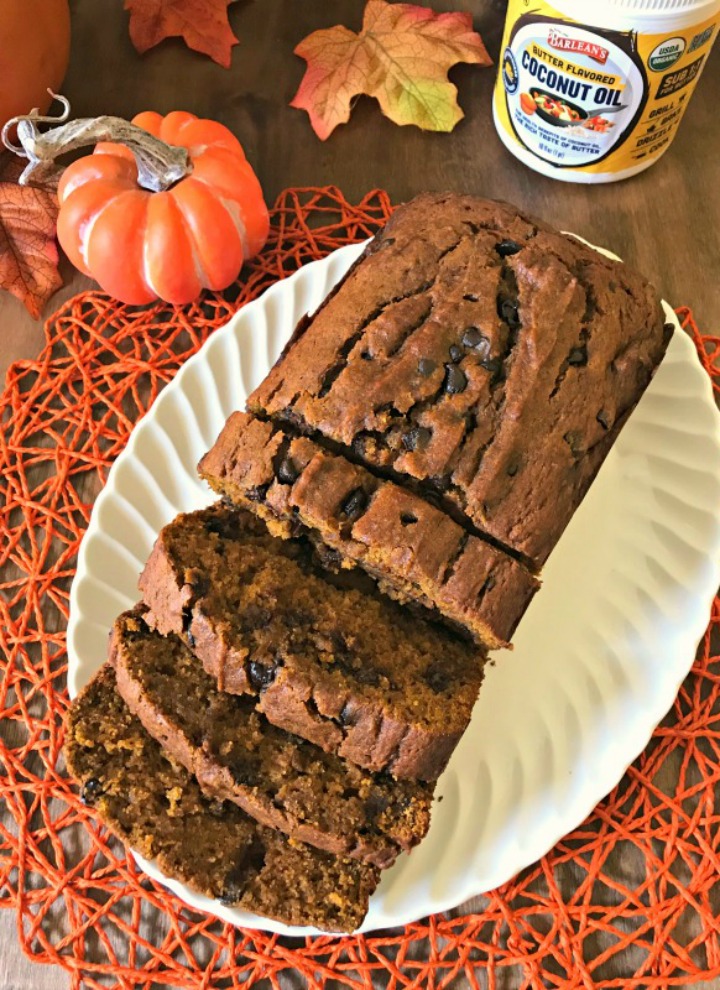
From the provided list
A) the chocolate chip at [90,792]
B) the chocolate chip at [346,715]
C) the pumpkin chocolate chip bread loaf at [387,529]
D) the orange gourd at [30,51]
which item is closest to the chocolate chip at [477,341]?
the pumpkin chocolate chip bread loaf at [387,529]

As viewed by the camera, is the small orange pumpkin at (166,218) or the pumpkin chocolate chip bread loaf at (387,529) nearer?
the pumpkin chocolate chip bread loaf at (387,529)

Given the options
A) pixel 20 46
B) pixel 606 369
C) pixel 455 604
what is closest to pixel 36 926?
pixel 455 604

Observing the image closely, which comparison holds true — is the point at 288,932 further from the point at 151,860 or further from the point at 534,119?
the point at 534,119

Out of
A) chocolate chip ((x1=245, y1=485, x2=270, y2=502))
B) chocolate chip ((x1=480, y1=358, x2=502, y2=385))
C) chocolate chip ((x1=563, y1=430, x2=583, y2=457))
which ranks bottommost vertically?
chocolate chip ((x1=563, y1=430, x2=583, y2=457))

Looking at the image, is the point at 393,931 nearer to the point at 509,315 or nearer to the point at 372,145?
the point at 509,315

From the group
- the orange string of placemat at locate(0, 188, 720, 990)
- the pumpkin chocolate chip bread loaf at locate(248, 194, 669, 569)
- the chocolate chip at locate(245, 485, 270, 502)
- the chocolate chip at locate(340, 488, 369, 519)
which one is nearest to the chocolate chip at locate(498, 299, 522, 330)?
the pumpkin chocolate chip bread loaf at locate(248, 194, 669, 569)

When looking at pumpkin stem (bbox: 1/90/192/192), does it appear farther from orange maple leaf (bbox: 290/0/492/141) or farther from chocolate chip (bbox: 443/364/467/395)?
chocolate chip (bbox: 443/364/467/395)

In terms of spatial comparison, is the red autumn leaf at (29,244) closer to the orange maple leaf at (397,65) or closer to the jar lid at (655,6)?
the orange maple leaf at (397,65)
